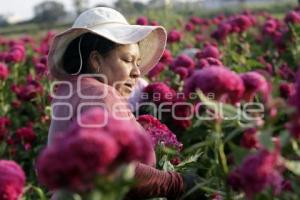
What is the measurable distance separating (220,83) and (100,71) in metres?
1.30

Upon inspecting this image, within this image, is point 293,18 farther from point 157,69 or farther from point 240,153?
point 240,153

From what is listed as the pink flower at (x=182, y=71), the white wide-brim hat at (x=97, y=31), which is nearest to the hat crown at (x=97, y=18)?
the white wide-brim hat at (x=97, y=31)

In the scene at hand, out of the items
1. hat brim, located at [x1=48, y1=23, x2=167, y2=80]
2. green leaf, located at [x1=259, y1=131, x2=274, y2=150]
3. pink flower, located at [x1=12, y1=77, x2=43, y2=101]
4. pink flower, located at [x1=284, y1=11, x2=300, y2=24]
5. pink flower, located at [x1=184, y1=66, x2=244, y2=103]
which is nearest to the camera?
green leaf, located at [x1=259, y1=131, x2=274, y2=150]

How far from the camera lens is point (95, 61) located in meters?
3.12

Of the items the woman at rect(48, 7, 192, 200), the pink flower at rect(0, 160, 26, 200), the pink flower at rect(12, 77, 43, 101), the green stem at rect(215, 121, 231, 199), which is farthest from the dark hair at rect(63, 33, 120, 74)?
the pink flower at rect(12, 77, 43, 101)

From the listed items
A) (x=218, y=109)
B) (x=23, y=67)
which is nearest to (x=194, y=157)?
(x=218, y=109)

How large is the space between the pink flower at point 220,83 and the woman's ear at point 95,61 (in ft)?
3.87

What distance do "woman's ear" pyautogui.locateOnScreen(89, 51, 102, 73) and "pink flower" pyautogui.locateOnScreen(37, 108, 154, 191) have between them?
1456mm

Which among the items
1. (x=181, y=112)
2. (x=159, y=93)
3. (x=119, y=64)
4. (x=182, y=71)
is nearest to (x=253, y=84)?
(x=119, y=64)

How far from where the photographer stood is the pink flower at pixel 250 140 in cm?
201

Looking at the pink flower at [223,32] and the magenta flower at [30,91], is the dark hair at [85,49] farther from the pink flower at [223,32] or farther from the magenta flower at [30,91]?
the pink flower at [223,32]

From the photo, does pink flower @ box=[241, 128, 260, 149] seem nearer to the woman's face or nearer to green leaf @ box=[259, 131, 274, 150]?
green leaf @ box=[259, 131, 274, 150]

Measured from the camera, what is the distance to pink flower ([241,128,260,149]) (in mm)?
2012

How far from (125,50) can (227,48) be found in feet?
17.2
